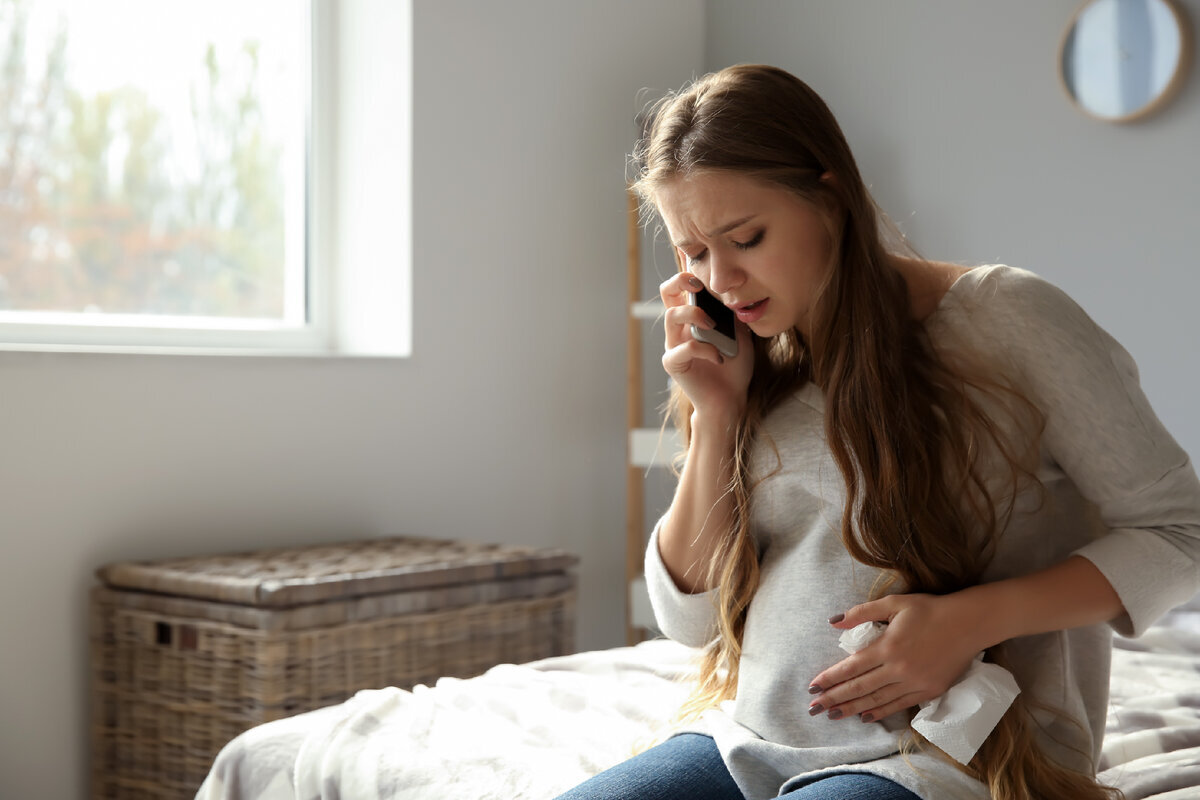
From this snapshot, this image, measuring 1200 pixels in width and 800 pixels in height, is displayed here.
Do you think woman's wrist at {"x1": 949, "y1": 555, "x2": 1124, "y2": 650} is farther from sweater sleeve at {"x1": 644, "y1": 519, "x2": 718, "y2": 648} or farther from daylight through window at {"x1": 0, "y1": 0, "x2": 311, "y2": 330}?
daylight through window at {"x1": 0, "y1": 0, "x2": 311, "y2": 330}

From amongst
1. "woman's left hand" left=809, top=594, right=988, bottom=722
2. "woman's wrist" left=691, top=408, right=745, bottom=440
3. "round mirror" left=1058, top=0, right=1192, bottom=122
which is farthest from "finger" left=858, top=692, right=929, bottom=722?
"round mirror" left=1058, top=0, right=1192, bottom=122

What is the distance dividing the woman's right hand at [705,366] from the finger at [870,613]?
0.27 metres

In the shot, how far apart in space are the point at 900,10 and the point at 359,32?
122 cm

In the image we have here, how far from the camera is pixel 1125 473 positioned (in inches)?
41.3

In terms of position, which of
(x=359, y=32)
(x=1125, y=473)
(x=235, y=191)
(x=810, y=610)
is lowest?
(x=810, y=610)

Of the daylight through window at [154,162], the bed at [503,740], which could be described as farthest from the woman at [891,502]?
the daylight through window at [154,162]

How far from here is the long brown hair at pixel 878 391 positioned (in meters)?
1.08

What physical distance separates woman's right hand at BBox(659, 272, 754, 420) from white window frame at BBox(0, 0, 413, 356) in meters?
1.37

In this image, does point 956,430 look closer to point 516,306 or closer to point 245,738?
point 245,738

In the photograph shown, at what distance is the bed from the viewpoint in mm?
1223

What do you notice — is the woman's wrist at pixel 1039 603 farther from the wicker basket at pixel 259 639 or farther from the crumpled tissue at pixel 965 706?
the wicker basket at pixel 259 639

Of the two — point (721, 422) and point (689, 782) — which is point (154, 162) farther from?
point (689, 782)

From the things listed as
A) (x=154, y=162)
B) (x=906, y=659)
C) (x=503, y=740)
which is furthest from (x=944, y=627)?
(x=154, y=162)

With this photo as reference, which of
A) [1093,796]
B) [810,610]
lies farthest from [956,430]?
[1093,796]
